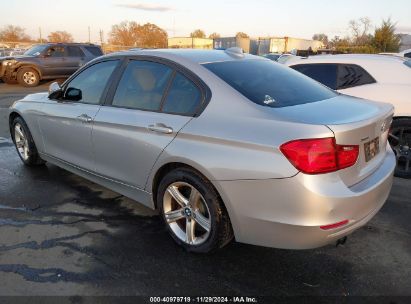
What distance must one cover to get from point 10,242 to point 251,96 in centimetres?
244

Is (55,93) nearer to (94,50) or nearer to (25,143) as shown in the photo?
(25,143)

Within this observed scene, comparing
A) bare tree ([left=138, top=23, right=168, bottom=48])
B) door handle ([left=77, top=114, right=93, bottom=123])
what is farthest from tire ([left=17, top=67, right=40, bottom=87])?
bare tree ([left=138, top=23, right=168, bottom=48])

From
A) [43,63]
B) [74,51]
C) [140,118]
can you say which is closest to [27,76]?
[43,63]

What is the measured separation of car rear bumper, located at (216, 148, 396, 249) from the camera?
2.54m

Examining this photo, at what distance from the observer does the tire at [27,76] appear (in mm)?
15953

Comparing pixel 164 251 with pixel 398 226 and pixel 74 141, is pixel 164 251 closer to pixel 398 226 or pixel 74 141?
pixel 74 141

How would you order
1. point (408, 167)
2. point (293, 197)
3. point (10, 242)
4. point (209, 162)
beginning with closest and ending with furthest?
1. point (293, 197)
2. point (209, 162)
3. point (10, 242)
4. point (408, 167)

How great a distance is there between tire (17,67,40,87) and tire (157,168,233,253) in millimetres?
14693

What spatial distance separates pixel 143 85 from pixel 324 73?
126 inches

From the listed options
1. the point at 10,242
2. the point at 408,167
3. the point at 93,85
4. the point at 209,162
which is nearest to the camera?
the point at 209,162

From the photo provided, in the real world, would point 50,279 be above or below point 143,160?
below

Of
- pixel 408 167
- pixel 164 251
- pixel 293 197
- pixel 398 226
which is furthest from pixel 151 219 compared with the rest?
pixel 408 167

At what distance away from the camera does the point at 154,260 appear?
3207mm

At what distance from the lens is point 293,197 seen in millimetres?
2561
